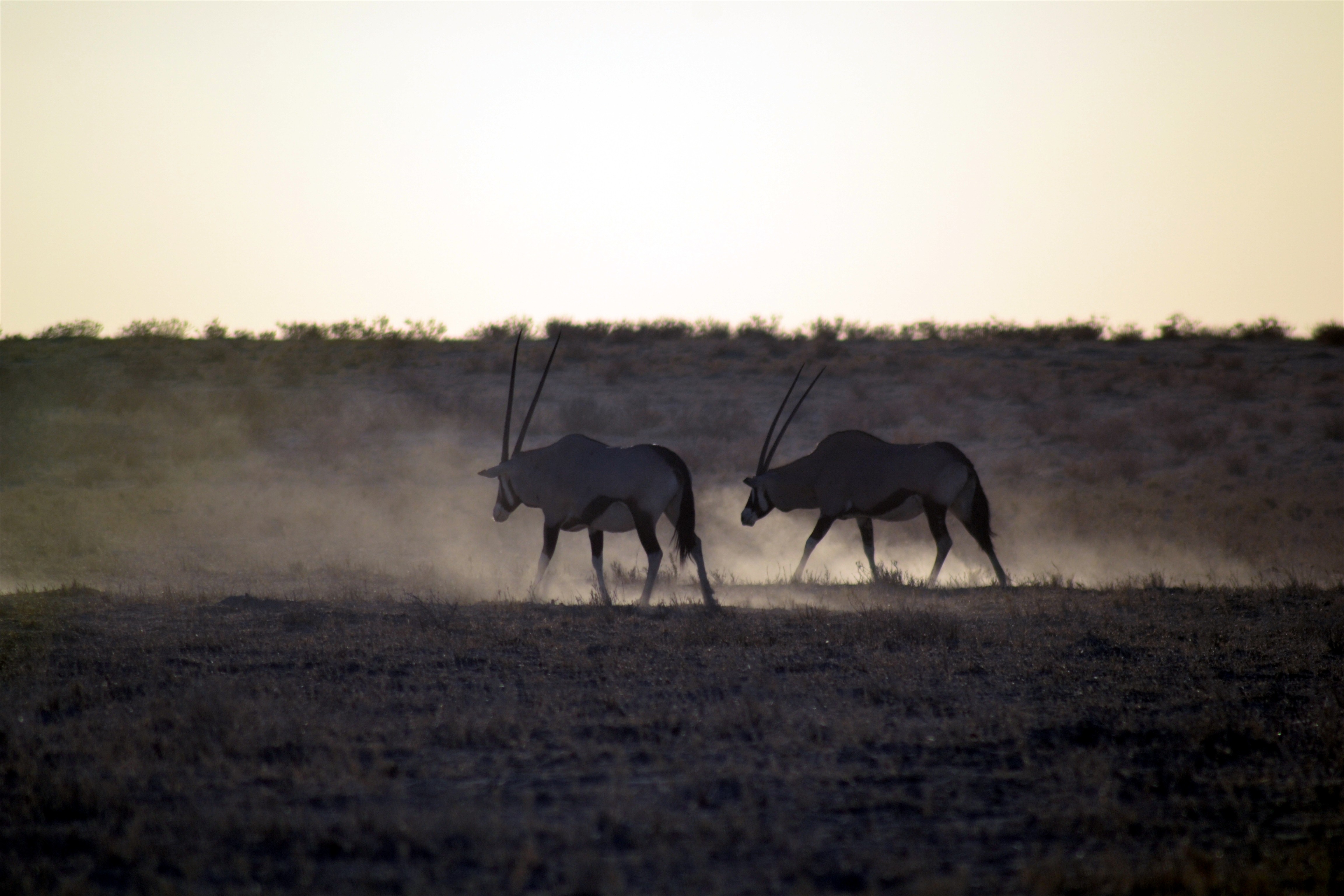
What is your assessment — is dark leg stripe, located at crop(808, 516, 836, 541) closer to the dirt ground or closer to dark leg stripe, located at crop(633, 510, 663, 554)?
dark leg stripe, located at crop(633, 510, 663, 554)

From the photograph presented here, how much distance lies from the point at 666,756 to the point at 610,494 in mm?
6407

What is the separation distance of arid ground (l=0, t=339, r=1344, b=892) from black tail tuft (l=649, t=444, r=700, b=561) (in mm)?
760

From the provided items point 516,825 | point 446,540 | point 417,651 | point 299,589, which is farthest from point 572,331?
point 516,825

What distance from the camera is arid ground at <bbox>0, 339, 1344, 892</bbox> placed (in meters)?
4.60

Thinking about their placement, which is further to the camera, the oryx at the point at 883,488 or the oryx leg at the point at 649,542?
the oryx at the point at 883,488

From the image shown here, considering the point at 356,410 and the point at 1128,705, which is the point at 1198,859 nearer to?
the point at 1128,705

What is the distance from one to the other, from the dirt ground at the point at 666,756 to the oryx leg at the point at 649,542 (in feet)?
7.09

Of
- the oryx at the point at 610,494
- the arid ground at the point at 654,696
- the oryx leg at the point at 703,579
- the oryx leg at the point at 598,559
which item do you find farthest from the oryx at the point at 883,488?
the oryx leg at the point at 598,559

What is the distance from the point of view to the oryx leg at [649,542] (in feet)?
39.8

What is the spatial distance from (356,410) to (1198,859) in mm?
25831

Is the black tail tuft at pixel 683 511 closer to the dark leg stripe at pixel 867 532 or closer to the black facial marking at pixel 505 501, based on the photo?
the black facial marking at pixel 505 501

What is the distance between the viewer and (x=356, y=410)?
93.1 ft

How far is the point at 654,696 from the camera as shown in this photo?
23.9 feet

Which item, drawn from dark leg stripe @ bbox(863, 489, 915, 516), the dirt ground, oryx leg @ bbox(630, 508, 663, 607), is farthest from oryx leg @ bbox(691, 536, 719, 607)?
dark leg stripe @ bbox(863, 489, 915, 516)
